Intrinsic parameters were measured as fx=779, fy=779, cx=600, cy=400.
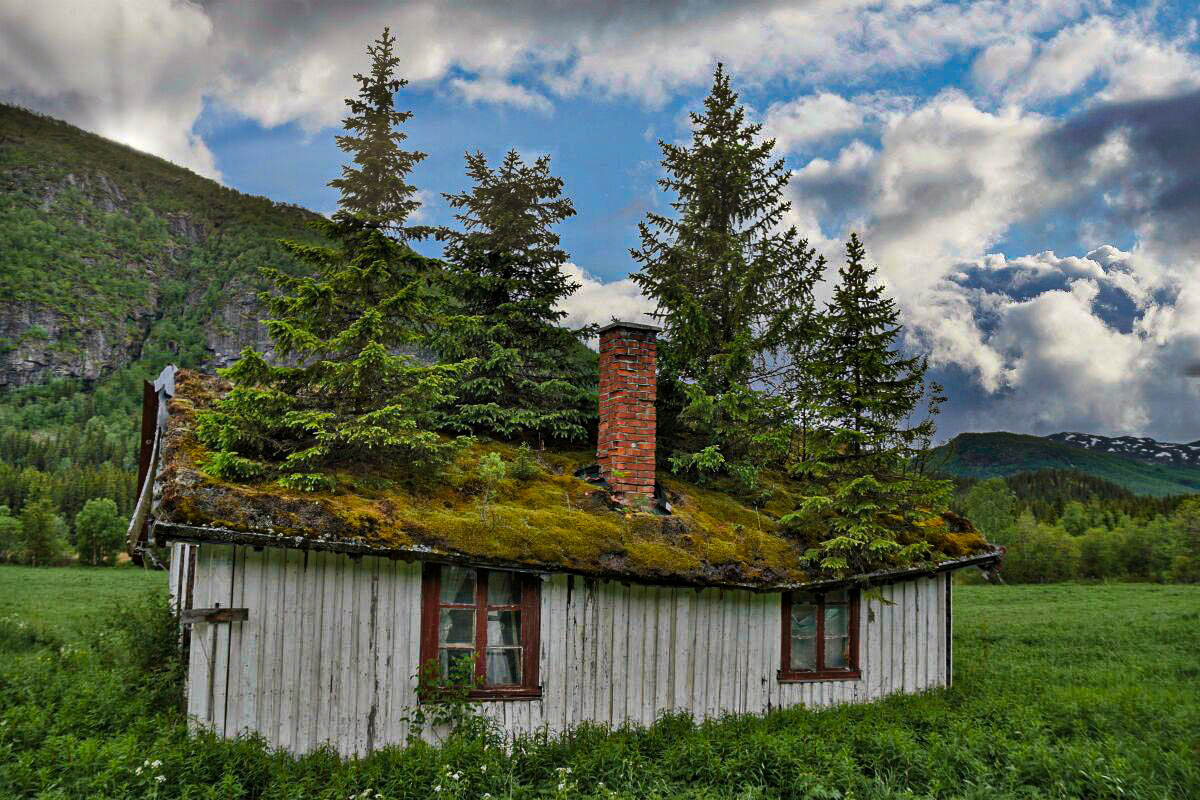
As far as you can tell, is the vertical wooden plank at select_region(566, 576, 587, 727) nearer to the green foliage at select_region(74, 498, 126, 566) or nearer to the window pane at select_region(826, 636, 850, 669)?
the window pane at select_region(826, 636, 850, 669)

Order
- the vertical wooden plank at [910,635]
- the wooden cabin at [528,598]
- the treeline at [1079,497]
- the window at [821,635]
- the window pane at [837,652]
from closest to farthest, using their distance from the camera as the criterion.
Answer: the wooden cabin at [528,598]
the window at [821,635]
the window pane at [837,652]
the vertical wooden plank at [910,635]
the treeline at [1079,497]

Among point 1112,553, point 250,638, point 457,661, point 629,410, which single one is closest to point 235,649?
Result: point 250,638

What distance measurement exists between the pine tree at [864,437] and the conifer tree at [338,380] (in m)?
6.17

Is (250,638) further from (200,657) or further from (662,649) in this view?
(662,649)

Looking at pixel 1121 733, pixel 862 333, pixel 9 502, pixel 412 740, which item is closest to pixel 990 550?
pixel 1121 733

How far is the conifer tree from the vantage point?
10.5 m

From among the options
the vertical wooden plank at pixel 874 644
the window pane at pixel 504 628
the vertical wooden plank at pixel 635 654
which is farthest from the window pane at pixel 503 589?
the vertical wooden plank at pixel 874 644

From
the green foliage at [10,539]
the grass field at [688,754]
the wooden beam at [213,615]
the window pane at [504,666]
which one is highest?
the wooden beam at [213,615]

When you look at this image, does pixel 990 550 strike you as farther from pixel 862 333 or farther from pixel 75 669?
pixel 75 669

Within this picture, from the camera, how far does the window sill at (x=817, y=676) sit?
1214 centimetres

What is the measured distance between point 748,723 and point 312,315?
8903 millimetres

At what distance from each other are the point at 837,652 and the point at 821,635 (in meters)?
0.50

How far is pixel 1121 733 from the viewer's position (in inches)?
444

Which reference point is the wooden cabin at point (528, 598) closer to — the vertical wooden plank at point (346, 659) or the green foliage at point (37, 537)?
the vertical wooden plank at point (346, 659)
